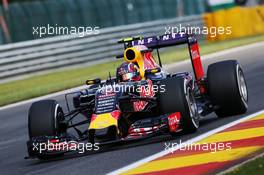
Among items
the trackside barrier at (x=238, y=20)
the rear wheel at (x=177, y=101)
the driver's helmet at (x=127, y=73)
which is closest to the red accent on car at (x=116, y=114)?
the rear wheel at (x=177, y=101)

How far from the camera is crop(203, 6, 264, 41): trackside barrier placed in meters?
34.9

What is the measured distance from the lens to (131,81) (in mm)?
11617

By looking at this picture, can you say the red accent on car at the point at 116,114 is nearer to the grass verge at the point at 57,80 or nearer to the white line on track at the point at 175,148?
the white line on track at the point at 175,148

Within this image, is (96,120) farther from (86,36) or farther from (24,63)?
(86,36)

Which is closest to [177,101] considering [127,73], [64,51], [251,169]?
[127,73]

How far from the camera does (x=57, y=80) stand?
24406 mm

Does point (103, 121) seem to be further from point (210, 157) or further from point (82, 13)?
point (82, 13)

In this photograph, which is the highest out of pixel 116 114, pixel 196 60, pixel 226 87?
pixel 196 60

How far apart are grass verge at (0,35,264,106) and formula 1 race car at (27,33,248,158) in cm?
822

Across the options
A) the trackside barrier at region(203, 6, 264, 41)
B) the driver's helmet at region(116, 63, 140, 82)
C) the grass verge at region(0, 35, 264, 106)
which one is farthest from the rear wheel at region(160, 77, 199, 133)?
the trackside barrier at region(203, 6, 264, 41)

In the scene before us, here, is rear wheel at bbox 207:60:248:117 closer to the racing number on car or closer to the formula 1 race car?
the formula 1 race car

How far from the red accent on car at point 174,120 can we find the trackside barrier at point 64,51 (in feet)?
50.4

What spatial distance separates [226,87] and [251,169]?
4072mm

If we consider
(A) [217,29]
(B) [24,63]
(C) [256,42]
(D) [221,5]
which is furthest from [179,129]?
(D) [221,5]
